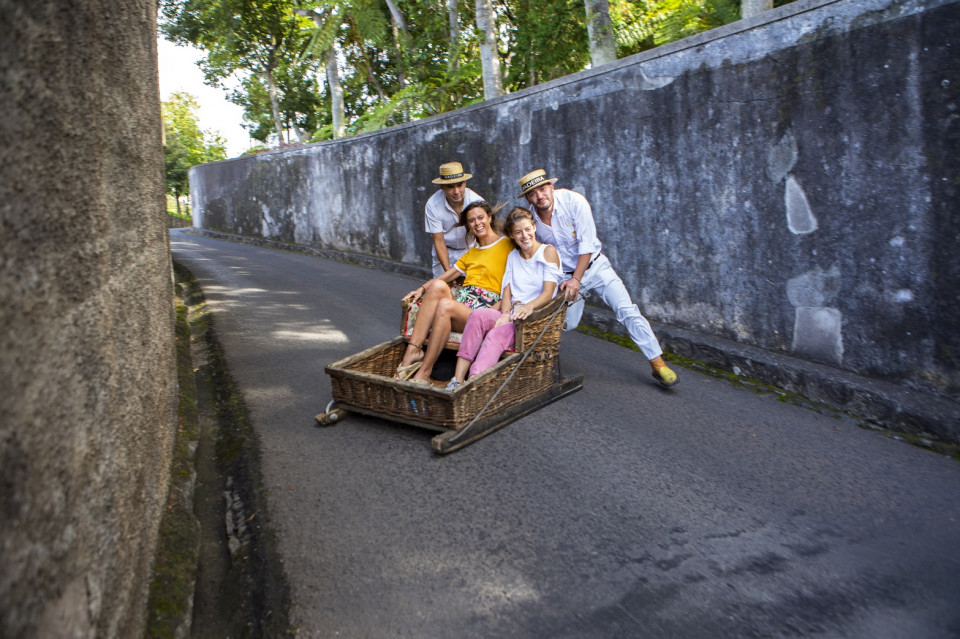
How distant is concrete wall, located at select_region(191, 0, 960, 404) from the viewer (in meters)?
4.93

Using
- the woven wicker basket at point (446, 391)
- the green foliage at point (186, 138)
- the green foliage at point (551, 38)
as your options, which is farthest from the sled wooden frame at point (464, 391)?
the green foliage at point (186, 138)

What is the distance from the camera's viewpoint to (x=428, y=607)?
2951 mm

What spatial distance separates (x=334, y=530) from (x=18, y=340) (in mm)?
2207

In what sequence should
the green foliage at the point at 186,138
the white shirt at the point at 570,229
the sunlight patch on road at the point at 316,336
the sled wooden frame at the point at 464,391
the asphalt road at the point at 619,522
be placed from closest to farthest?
the asphalt road at the point at 619,522
the sled wooden frame at the point at 464,391
the white shirt at the point at 570,229
the sunlight patch on road at the point at 316,336
the green foliage at the point at 186,138

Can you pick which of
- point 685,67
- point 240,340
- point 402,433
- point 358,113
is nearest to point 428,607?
point 402,433

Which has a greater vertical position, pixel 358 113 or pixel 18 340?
pixel 358 113

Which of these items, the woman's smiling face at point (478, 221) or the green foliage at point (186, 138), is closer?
the woman's smiling face at point (478, 221)

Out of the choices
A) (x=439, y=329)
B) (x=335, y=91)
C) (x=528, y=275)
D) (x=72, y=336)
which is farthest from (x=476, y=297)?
(x=335, y=91)

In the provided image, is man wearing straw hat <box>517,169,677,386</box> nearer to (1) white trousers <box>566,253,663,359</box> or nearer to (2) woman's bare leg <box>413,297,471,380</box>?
(1) white trousers <box>566,253,663,359</box>

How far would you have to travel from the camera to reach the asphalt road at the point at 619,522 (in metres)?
2.88

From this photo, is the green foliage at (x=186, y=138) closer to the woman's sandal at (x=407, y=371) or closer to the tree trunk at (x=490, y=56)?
the tree trunk at (x=490, y=56)

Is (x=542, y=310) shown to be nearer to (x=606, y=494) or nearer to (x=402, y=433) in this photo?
(x=402, y=433)

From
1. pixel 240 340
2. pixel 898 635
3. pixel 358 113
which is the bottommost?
pixel 898 635

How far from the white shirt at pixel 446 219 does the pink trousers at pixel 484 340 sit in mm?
1391
